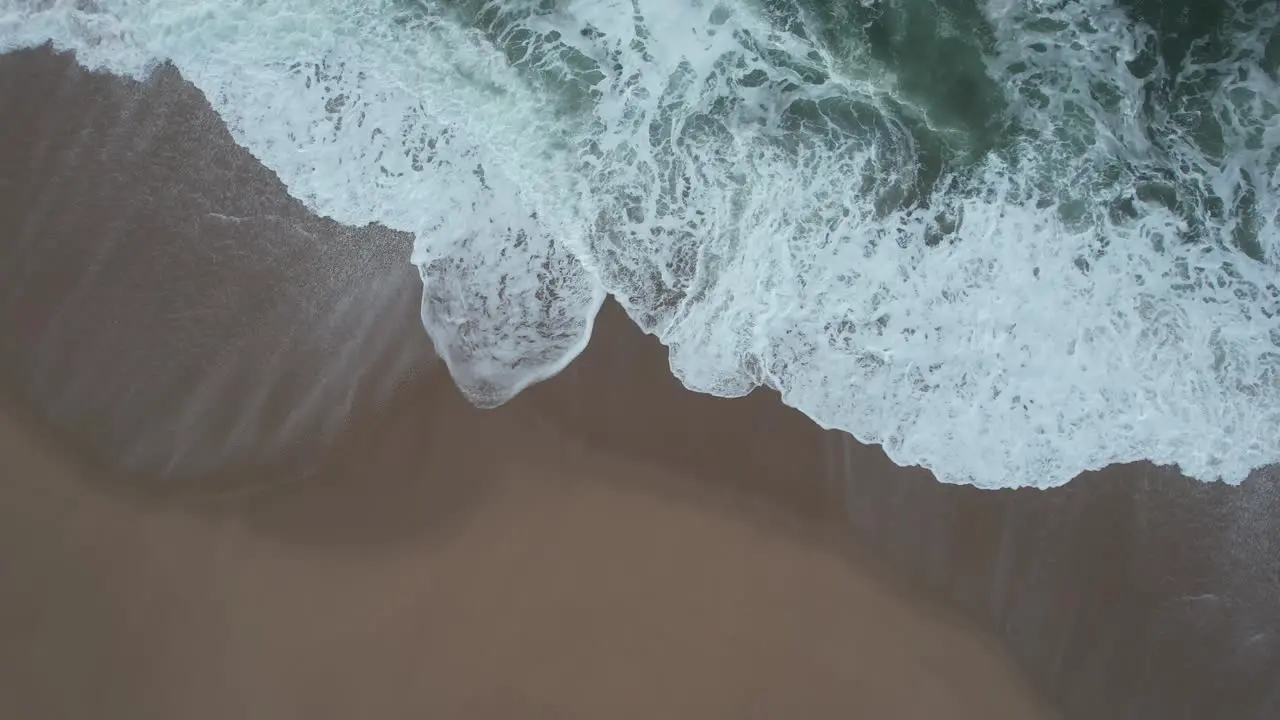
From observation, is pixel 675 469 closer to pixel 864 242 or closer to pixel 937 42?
pixel 864 242

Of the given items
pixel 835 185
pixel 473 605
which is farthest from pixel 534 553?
pixel 835 185

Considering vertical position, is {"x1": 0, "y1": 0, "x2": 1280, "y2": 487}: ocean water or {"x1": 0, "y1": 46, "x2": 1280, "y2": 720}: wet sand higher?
{"x1": 0, "y1": 0, "x2": 1280, "y2": 487}: ocean water

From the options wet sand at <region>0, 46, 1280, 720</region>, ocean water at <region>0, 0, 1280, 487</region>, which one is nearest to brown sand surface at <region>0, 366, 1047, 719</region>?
wet sand at <region>0, 46, 1280, 720</region>

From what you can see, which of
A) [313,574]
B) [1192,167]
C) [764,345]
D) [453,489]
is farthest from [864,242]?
[313,574]

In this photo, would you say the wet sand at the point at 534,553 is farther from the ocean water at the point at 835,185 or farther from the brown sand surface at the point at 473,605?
the ocean water at the point at 835,185

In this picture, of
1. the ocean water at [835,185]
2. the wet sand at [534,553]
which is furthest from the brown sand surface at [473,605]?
the ocean water at [835,185]

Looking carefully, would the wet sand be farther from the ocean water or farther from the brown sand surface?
the ocean water
